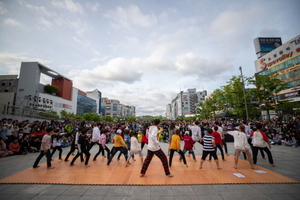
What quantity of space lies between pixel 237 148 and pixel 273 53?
44.4 meters

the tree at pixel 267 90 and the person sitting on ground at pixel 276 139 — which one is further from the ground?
the tree at pixel 267 90

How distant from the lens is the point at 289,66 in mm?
30875

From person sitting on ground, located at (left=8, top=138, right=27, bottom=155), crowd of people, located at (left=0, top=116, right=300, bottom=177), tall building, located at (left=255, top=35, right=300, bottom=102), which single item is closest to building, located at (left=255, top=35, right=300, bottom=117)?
tall building, located at (left=255, top=35, right=300, bottom=102)

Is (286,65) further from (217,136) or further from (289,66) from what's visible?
(217,136)

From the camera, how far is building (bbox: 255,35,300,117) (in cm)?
2866

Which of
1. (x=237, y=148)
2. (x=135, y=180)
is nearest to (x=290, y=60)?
(x=237, y=148)

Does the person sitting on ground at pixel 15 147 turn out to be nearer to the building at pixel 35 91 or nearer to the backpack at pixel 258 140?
the backpack at pixel 258 140

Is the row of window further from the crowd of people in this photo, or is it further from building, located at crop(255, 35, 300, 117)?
the crowd of people

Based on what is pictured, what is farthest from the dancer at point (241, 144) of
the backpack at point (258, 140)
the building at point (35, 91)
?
the building at point (35, 91)

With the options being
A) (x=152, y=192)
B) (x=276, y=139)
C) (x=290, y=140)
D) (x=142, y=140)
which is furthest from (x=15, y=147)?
(x=290, y=140)

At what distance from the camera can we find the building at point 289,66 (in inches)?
1128

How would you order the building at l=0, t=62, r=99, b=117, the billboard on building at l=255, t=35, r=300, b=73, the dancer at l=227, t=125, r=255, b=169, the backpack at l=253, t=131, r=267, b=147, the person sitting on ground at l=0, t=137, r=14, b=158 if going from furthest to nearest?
1. the building at l=0, t=62, r=99, b=117
2. the billboard on building at l=255, t=35, r=300, b=73
3. the person sitting on ground at l=0, t=137, r=14, b=158
4. the backpack at l=253, t=131, r=267, b=147
5. the dancer at l=227, t=125, r=255, b=169

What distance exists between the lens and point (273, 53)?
36.1m

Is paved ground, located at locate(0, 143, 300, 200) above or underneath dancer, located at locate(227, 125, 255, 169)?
underneath
